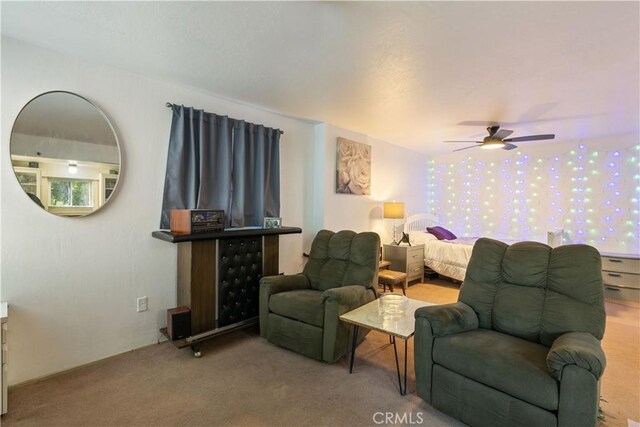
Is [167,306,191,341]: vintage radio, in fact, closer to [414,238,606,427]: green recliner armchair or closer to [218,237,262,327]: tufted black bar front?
[218,237,262,327]: tufted black bar front

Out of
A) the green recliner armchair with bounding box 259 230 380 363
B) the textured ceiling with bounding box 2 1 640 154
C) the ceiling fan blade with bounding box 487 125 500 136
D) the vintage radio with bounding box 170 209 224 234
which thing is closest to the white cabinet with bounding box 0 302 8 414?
the vintage radio with bounding box 170 209 224 234

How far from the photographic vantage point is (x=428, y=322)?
189cm

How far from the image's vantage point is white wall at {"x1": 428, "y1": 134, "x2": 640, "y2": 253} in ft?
15.0

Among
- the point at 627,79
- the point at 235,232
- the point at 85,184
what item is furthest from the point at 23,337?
the point at 627,79

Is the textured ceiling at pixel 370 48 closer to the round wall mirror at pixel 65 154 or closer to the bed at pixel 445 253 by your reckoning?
the round wall mirror at pixel 65 154

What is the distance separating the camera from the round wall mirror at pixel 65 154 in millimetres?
2104

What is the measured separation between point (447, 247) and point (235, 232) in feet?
11.8

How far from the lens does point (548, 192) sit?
5.12 metres

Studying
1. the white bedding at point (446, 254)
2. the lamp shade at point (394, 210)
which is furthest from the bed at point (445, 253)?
the lamp shade at point (394, 210)

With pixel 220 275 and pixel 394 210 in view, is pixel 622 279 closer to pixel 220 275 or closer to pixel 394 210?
pixel 394 210

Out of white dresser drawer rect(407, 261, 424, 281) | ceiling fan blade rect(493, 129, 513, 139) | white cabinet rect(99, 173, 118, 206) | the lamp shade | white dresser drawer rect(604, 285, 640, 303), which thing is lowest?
white dresser drawer rect(604, 285, 640, 303)

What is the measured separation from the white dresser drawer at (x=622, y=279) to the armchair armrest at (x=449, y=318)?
390cm

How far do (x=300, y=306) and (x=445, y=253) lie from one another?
A: 10.5 feet

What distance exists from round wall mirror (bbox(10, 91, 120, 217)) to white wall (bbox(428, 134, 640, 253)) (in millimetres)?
5930
